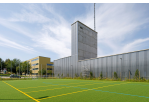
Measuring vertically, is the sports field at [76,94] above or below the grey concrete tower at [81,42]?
below

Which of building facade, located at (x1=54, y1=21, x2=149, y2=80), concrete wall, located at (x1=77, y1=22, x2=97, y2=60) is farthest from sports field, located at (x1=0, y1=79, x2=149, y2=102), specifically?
concrete wall, located at (x1=77, y1=22, x2=97, y2=60)

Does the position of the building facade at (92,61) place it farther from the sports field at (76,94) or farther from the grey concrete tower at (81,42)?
the sports field at (76,94)

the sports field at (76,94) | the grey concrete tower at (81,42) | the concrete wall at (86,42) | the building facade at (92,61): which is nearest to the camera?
the sports field at (76,94)

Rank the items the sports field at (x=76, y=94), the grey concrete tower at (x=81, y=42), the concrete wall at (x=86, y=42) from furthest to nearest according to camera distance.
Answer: the concrete wall at (x=86, y=42)
the grey concrete tower at (x=81, y=42)
the sports field at (x=76, y=94)

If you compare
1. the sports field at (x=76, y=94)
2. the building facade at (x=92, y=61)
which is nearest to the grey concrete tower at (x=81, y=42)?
the building facade at (x=92, y=61)

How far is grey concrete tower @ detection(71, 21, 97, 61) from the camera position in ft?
116

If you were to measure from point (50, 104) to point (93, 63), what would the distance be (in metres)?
26.0

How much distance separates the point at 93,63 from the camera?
29.4 meters

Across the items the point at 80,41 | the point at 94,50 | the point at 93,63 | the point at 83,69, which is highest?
the point at 80,41

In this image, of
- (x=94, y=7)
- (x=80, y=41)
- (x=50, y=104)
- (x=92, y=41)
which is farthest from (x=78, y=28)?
(x=50, y=104)

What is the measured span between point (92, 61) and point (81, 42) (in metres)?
9.29

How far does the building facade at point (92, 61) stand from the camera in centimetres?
2088

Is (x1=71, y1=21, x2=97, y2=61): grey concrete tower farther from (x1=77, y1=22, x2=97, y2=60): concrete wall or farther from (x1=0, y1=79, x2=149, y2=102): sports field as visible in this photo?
(x1=0, y1=79, x2=149, y2=102): sports field

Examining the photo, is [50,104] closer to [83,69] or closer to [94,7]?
[83,69]
